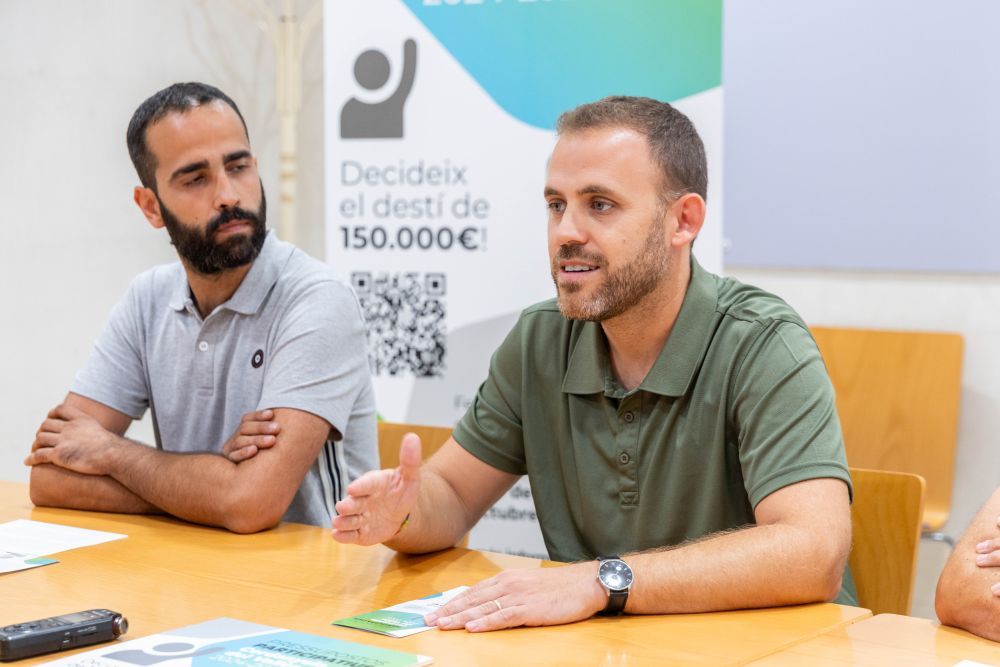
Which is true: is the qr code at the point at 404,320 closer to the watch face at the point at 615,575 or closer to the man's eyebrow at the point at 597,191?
the man's eyebrow at the point at 597,191

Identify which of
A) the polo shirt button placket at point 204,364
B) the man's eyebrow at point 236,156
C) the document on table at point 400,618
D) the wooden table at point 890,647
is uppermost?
the man's eyebrow at point 236,156

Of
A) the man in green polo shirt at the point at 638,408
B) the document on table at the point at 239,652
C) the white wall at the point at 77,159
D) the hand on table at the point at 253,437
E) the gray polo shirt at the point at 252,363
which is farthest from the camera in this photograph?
the white wall at the point at 77,159

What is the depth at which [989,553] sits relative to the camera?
1.62m

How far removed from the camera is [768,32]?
3.93 meters

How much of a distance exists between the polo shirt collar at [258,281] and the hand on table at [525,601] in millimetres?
1111

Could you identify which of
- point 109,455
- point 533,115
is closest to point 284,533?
point 109,455

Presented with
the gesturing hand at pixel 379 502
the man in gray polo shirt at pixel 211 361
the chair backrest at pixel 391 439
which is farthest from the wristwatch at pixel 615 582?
the chair backrest at pixel 391 439

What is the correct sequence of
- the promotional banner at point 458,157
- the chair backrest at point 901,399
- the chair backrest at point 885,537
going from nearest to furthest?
the chair backrest at point 885,537
the promotional banner at point 458,157
the chair backrest at point 901,399

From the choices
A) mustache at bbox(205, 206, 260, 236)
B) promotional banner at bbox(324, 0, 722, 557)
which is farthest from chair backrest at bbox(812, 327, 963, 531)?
mustache at bbox(205, 206, 260, 236)

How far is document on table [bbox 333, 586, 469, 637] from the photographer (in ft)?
5.25

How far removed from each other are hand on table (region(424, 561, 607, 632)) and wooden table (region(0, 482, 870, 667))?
0.06 feet

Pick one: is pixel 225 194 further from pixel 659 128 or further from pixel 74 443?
pixel 659 128

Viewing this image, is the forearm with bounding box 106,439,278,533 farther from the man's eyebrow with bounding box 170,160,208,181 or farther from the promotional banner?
the promotional banner

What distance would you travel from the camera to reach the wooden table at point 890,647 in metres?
1.48
